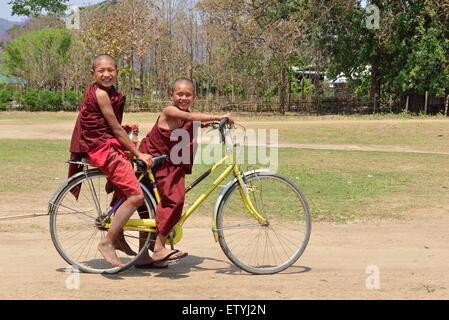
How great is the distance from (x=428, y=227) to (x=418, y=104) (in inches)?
1190

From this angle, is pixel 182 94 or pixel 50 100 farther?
pixel 50 100

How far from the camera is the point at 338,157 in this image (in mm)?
15359

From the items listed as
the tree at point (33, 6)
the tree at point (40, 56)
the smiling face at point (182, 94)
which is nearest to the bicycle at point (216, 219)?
the smiling face at point (182, 94)

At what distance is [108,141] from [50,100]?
132 ft

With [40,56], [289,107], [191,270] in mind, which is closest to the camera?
[191,270]

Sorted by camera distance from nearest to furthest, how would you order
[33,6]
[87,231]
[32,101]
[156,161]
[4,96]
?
1. [156,161]
2. [87,231]
3. [32,101]
4. [4,96]
5. [33,6]

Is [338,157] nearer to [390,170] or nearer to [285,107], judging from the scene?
[390,170]

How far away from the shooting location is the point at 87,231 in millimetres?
5117

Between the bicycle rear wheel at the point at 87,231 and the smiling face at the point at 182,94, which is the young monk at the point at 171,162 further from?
the bicycle rear wheel at the point at 87,231

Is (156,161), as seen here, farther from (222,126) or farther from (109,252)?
(109,252)

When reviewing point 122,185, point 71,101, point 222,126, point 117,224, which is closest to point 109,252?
point 117,224

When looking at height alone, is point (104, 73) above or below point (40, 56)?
below

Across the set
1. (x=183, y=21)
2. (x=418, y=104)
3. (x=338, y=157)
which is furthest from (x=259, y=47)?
(x=338, y=157)

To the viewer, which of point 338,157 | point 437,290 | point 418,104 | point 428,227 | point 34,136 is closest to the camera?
point 437,290
